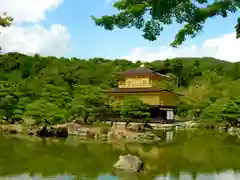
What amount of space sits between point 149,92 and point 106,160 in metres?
16.5

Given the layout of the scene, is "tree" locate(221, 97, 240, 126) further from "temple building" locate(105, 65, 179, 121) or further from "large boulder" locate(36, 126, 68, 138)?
"large boulder" locate(36, 126, 68, 138)

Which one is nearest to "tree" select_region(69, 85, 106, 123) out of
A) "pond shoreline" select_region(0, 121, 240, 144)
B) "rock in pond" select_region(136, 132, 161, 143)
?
"pond shoreline" select_region(0, 121, 240, 144)

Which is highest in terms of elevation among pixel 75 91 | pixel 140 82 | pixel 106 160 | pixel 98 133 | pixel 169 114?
pixel 140 82

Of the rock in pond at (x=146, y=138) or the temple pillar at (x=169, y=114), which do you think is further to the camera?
the temple pillar at (x=169, y=114)

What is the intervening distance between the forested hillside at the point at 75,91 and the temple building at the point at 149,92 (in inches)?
78.9

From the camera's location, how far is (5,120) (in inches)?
869

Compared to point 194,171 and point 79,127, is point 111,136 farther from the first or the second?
point 194,171

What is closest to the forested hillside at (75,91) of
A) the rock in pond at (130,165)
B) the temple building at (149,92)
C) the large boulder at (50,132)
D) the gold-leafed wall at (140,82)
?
the large boulder at (50,132)

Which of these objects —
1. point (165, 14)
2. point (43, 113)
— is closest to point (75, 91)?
point (43, 113)

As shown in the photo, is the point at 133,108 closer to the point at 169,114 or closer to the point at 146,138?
the point at 146,138

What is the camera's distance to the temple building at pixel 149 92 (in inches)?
1103

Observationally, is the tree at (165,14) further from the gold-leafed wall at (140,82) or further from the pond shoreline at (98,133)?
the gold-leafed wall at (140,82)

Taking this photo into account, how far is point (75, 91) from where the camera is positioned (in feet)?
80.7

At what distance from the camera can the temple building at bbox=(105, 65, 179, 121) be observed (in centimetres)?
2802
